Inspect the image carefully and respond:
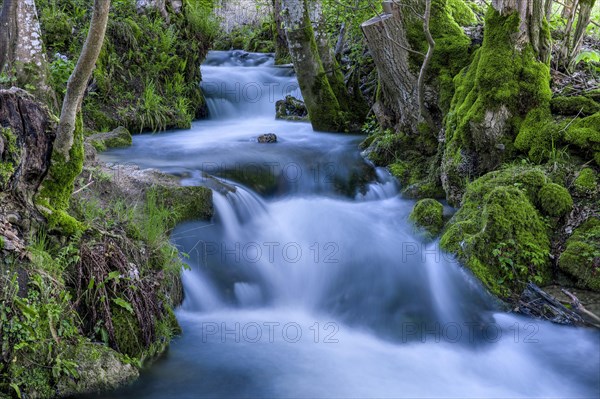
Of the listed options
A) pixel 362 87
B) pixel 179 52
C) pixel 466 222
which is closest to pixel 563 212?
pixel 466 222

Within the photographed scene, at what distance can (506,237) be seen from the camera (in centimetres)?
482

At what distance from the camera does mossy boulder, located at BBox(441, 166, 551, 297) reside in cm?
467

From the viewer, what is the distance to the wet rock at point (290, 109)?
11.6 meters

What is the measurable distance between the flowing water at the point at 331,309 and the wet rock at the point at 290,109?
12.8 ft

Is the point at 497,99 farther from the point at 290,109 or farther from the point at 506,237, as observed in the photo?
the point at 290,109

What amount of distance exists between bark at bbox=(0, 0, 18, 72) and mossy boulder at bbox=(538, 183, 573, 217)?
675cm

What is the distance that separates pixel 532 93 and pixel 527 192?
131cm

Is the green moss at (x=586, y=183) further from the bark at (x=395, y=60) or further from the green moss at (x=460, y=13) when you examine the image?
the green moss at (x=460, y=13)

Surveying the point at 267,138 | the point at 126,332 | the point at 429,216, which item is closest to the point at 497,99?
the point at 429,216

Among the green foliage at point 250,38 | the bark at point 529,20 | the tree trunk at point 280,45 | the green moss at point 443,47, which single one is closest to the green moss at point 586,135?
the bark at point 529,20

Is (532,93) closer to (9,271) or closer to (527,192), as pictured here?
(527,192)

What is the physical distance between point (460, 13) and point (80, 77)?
6396mm

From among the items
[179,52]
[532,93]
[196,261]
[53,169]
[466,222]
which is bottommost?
[196,261]

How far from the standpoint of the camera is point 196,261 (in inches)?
202
